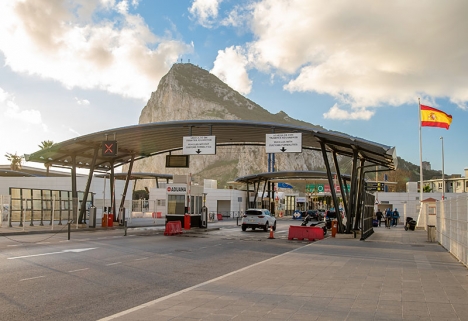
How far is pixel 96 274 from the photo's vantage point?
37.9 feet

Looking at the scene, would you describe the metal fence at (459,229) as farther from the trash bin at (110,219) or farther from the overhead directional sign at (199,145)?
the trash bin at (110,219)

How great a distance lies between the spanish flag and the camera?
32.2m

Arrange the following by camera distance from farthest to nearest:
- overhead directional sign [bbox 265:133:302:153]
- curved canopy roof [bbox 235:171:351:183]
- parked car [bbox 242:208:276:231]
A: curved canopy roof [bbox 235:171:351:183] < parked car [bbox 242:208:276:231] < overhead directional sign [bbox 265:133:302:153]

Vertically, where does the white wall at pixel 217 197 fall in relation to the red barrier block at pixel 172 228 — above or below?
above

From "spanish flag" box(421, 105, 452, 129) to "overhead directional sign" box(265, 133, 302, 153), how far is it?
12213 millimetres

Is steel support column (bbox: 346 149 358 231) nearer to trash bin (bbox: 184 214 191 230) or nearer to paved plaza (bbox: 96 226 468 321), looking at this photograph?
trash bin (bbox: 184 214 191 230)

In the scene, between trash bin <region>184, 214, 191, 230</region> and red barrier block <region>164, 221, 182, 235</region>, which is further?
trash bin <region>184, 214, 191, 230</region>

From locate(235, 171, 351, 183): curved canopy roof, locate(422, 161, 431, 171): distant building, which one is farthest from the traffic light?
locate(422, 161, 431, 171): distant building

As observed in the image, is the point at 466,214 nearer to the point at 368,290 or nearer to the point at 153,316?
the point at 368,290

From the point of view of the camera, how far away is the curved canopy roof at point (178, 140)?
1018 inches

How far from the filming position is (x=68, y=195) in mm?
36406

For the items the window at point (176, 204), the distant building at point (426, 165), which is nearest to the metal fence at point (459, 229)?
the window at point (176, 204)

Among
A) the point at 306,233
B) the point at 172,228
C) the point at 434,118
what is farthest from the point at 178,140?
the point at 434,118

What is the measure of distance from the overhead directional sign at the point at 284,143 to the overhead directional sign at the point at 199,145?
344cm
